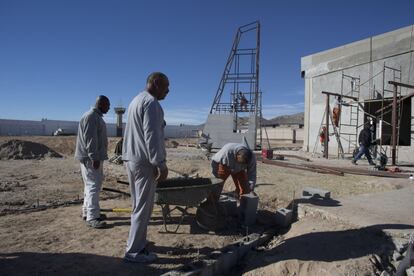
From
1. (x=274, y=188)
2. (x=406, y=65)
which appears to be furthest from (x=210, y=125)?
(x=274, y=188)

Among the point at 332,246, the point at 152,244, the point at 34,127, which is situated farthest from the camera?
the point at 34,127

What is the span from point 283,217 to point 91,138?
3.07 metres

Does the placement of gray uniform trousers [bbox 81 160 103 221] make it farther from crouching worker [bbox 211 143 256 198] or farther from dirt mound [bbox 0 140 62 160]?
dirt mound [bbox 0 140 62 160]

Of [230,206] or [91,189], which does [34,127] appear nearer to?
[91,189]

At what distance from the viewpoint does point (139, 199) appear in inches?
147

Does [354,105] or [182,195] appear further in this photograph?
[354,105]

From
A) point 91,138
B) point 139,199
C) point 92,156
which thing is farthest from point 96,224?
point 139,199

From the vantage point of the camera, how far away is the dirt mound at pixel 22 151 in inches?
646

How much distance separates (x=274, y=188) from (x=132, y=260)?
14.7ft

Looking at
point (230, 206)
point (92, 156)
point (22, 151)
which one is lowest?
point (230, 206)

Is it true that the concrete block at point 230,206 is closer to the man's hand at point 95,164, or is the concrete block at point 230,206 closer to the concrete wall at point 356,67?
the man's hand at point 95,164

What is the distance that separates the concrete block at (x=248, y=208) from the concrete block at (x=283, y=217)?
371 millimetres

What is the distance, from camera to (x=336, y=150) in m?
16.8

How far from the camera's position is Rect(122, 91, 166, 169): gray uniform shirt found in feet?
11.6
